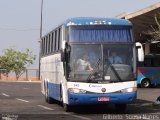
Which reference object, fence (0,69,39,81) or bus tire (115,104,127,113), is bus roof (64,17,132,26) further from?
fence (0,69,39,81)

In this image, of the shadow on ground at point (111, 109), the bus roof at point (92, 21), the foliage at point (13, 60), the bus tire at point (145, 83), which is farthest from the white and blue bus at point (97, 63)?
the foliage at point (13, 60)

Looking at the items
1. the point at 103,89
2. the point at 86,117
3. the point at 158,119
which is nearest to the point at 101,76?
the point at 103,89

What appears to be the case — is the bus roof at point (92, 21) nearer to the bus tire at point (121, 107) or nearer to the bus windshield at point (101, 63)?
the bus windshield at point (101, 63)

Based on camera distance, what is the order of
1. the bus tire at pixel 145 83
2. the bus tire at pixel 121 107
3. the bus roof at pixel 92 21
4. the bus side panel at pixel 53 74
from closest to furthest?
the bus roof at pixel 92 21 < the bus tire at pixel 121 107 < the bus side panel at pixel 53 74 < the bus tire at pixel 145 83

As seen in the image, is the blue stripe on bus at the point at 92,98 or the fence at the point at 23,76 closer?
the blue stripe on bus at the point at 92,98

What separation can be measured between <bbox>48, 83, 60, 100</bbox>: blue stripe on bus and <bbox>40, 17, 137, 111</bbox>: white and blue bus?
3.96 feet

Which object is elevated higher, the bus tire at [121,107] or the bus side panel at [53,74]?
the bus side panel at [53,74]

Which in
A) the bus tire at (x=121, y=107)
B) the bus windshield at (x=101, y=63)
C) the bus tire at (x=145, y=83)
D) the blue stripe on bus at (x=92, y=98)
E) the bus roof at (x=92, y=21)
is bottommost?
the bus tire at (x=121, y=107)

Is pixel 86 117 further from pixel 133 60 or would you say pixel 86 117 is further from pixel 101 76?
pixel 133 60

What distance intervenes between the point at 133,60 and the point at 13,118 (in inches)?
178

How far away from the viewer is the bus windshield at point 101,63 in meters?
17.2

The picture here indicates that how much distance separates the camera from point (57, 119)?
15523 millimetres

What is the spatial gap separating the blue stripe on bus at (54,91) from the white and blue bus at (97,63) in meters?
1.21

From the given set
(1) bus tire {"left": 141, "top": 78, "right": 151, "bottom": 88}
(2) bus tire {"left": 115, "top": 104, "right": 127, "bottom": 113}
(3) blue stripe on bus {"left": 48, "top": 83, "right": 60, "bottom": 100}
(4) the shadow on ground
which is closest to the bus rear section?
(1) bus tire {"left": 141, "top": 78, "right": 151, "bottom": 88}
